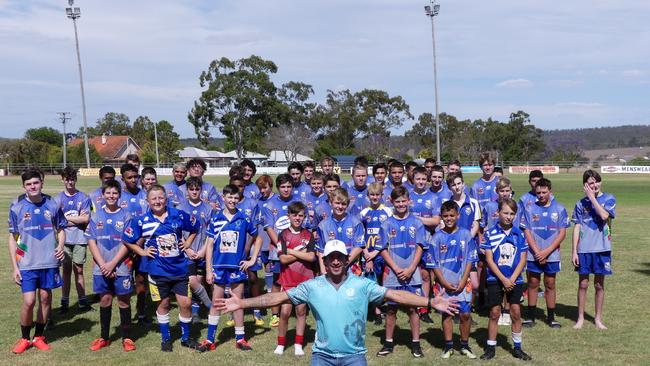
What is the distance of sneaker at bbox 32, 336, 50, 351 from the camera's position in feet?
22.3

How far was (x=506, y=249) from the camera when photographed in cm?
646

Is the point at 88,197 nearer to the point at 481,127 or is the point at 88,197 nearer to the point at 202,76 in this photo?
the point at 202,76

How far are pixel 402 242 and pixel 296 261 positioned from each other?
1.31 metres

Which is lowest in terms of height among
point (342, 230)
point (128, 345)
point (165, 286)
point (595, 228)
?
point (128, 345)

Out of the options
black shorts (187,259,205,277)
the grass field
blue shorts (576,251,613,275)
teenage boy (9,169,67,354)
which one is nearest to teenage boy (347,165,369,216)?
→ the grass field

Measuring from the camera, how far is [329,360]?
4.03 meters

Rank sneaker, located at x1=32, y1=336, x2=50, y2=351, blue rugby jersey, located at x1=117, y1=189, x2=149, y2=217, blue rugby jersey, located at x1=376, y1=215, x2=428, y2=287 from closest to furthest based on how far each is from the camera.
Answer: blue rugby jersey, located at x1=376, y1=215, x2=428, y2=287 < sneaker, located at x1=32, y1=336, x2=50, y2=351 < blue rugby jersey, located at x1=117, y1=189, x2=149, y2=217

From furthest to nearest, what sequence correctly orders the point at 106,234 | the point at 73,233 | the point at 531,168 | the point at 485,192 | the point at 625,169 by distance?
the point at 531,168, the point at 625,169, the point at 485,192, the point at 73,233, the point at 106,234

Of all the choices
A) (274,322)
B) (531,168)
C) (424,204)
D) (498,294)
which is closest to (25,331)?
(274,322)

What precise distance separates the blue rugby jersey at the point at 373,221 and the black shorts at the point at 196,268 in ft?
7.37

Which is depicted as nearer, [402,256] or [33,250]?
[402,256]

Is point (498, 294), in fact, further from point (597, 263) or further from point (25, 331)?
point (25, 331)

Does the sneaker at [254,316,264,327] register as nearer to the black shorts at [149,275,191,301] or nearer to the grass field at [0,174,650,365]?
the grass field at [0,174,650,365]

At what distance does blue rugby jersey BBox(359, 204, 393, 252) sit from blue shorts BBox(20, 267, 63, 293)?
3.97 m
